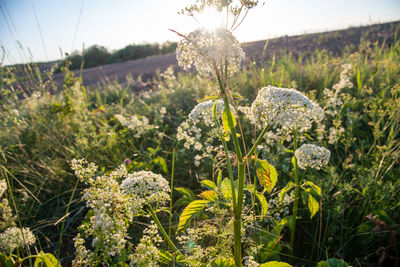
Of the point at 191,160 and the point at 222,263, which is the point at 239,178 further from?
the point at 191,160

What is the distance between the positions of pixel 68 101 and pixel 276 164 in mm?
3432

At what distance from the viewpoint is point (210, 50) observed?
1116mm

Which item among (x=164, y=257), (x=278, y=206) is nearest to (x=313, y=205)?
(x=278, y=206)

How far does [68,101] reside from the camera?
407 centimetres

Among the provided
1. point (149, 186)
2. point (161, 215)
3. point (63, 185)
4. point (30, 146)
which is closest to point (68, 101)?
point (30, 146)

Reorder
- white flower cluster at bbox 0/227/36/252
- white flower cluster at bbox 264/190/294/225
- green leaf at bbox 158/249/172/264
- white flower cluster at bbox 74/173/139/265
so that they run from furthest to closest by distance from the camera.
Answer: white flower cluster at bbox 264/190/294/225 < white flower cluster at bbox 0/227/36/252 < green leaf at bbox 158/249/172/264 < white flower cluster at bbox 74/173/139/265

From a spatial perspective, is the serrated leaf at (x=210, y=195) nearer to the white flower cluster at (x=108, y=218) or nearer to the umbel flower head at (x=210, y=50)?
the white flower cluster at (x=108, y=218)

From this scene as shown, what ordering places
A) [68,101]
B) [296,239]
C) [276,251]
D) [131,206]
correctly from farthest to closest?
[68,101] → [296,239] → [276,251] → [131,206]

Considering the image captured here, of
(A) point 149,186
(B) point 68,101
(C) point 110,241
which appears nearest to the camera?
(C) point 110,241

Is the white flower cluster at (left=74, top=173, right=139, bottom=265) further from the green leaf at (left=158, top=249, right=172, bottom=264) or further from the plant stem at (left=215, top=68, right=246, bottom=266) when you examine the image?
the plant stem at (left=215, top=68, right=246, bottom=266)

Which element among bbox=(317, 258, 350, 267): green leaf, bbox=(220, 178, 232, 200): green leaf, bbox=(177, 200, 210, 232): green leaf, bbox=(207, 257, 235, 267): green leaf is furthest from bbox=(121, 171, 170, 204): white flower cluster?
bbox=(317, 258, 350, 267): green leaf

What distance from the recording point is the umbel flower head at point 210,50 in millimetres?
1120

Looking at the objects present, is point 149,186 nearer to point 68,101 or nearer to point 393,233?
point 393,233

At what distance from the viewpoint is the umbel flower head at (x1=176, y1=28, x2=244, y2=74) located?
112 cm
